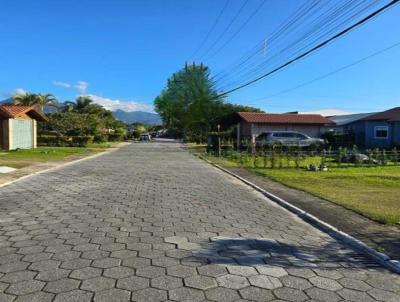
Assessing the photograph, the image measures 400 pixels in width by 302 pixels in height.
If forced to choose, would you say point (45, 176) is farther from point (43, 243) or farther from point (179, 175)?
point (43, 243)

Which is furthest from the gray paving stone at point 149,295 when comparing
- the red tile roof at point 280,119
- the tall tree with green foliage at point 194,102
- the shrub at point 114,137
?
the shrub at point 114,137

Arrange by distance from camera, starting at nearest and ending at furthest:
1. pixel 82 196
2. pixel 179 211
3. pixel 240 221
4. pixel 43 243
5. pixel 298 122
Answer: pixel 43 243 → pixel 240 221 → pixel 179 211 → pixel 82 196 → pixel 298 122

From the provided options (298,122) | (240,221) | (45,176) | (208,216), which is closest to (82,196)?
(208,216)

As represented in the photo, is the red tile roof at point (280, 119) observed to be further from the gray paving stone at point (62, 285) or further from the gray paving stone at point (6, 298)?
the gray paving stone at point (6, 298)

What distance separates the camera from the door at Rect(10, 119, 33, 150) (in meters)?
32.9

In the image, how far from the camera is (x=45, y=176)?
16250mm

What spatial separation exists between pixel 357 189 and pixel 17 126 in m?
27.3

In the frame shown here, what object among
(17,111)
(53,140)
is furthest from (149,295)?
(53,140)

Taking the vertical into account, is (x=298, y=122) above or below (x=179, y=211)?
above

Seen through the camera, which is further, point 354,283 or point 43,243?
point 43,243

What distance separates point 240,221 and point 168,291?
4.02 metres

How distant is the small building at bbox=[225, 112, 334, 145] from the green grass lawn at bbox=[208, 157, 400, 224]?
71.3 feet

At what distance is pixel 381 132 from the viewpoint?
40875mm

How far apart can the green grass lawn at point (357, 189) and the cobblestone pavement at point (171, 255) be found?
1812mm
